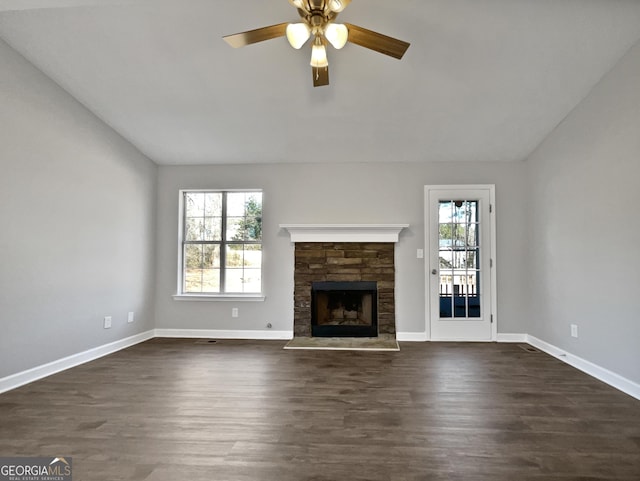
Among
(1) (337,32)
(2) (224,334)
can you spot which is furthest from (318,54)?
(2) (224,334)

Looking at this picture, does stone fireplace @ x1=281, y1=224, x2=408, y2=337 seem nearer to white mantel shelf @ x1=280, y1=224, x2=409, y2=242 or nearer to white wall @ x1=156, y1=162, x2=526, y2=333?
white mantel shelf @ x1=280, y1=224, x2=409, y2=242

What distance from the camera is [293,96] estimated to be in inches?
145

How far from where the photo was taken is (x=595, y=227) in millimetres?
3393

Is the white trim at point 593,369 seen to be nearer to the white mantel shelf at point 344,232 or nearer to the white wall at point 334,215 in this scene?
the white wall at point 334,215

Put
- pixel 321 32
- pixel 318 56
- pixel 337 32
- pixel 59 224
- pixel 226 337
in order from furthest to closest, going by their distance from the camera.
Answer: pixel 226 337 < pixel 59 224 < pixel 318 56 < pixel 321 32 < pixel 337 32

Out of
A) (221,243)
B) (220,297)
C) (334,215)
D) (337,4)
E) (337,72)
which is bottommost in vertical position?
(220,297)

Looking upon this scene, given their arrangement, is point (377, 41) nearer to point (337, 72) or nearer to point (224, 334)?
point (337, 72)

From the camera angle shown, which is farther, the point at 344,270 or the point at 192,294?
the point at 192,294

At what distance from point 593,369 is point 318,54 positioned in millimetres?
3568

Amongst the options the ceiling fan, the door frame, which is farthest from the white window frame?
the ceiling fan

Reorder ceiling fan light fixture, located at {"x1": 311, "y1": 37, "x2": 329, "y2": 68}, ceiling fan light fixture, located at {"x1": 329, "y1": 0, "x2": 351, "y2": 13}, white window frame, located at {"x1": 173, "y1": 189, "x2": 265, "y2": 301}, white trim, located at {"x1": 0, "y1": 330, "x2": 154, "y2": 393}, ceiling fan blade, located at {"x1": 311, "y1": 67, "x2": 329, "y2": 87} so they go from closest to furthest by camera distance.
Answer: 1. ceiling fan light fixture, located at {"x1": 329, "y1": 0, "x2": 351, "y2": 13}
2. ceiling fan light fixture, located at {"x1": 311, "y1": 37, "x2": 329, "y2": 68}
3. ceiling fan blade, located at {"x1": 311, "y1": 67, "x2": 329, "y2": 87}
4. white trim, located at {"x1": 0, "y1": 330, "x2": 154, "y2": 393}
5. white window frame, located at {"x1": 173, "y1": 189, "x2": 265, "y2": 301}

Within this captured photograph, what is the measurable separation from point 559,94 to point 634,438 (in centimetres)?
289

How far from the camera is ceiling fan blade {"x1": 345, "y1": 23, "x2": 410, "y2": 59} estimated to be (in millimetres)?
2361

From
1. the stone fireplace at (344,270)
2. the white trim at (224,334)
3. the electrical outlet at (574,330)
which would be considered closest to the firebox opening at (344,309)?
the stone fireplace at (344,270)
